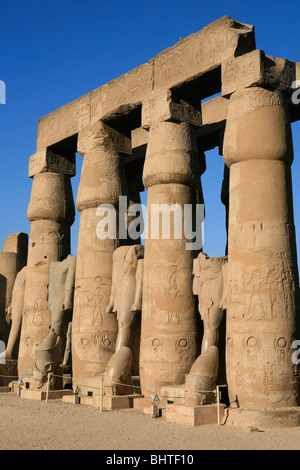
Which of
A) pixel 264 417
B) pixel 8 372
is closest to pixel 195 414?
pixel 264 417

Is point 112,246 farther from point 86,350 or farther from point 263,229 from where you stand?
point 263,229

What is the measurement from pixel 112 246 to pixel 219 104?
16.8ft

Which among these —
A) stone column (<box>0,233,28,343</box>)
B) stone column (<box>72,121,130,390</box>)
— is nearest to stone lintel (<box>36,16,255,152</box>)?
stone column (<box>72,121,130,390</box>)

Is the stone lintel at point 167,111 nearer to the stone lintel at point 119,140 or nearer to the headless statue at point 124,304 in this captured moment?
the stone lintel at point 119,140

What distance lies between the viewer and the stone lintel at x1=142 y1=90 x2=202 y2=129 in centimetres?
1259

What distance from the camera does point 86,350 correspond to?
1381 cm

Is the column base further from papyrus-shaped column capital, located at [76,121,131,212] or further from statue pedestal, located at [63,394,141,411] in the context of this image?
papyrus-shaped column capital, located at [76,121,131,212]

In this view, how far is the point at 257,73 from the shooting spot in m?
10.7

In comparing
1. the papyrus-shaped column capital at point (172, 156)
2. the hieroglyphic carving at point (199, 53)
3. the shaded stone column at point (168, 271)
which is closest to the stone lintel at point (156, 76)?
the hieroglyphic carving at point (199, 53)

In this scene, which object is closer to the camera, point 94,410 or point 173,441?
point 173,441

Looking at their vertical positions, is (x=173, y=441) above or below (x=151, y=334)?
below

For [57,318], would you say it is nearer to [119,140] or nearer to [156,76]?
[119,140]

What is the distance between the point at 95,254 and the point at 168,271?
2.93 metres

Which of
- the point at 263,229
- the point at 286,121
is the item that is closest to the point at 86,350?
the point at 263,229
